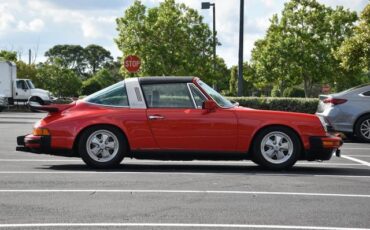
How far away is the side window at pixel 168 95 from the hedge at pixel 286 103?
546 inches

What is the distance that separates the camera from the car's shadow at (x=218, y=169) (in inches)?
439

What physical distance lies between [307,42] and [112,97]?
50436mm

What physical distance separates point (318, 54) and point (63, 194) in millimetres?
53702

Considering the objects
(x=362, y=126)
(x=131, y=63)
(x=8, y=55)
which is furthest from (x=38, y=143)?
(x=8, y=55)

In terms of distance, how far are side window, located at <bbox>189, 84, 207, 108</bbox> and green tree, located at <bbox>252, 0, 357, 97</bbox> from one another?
4934cm

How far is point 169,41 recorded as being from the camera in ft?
200

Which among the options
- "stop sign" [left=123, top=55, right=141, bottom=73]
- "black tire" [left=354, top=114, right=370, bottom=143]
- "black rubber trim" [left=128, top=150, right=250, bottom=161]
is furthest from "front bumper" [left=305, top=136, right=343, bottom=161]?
"stop sign" [left=123, top=55, right=141, bottom=73]

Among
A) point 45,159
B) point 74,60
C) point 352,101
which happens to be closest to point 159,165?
point 45,159

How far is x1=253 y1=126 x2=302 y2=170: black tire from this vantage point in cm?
1120

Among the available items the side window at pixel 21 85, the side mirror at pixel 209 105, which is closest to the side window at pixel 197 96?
the side mirror at pixel 209 105

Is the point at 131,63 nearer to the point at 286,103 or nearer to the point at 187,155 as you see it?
the point at 286,103

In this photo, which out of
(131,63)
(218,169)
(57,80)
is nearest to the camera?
(218,169)

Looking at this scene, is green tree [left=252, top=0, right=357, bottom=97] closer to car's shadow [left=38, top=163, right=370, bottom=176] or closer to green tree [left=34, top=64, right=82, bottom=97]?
green tree [left=34, top=64, right=82, bottom=97]

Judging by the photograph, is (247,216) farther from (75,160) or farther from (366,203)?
(75,160)
